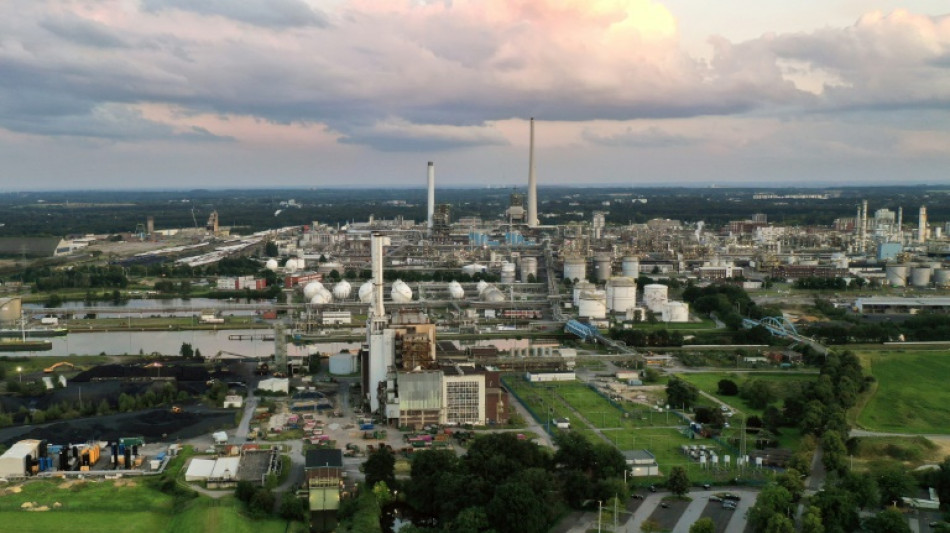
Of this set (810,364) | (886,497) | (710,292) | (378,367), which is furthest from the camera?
(710,292)

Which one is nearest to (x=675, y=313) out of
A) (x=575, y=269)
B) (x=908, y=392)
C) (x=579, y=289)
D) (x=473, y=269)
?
(x=579, y=289)

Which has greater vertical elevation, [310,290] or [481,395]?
[310,290]

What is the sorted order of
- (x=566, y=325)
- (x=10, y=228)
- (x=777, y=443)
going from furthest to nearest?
(x=10, y=228) → (x=566, y=325) → (x=777, y=443)

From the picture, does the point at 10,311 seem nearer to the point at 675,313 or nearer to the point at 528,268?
the point at 528,268

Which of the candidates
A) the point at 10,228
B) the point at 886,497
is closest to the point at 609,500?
the point at 886,497

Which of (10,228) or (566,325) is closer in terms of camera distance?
(566,325)

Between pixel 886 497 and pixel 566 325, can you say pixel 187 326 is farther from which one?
pixel 886 497
